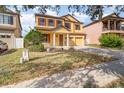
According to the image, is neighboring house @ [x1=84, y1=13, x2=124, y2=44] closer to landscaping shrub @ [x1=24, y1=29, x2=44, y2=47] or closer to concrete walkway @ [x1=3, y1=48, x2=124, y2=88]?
landscaping shrub @ [x1=24, y1=29, x2=44, y2=47]

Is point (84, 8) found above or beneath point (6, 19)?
beneath

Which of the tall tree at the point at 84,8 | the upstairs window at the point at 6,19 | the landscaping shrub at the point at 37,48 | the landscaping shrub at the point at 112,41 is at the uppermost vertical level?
the upstairs window at the point at 6,19

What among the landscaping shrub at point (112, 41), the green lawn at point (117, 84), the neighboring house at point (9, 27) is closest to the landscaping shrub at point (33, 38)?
the neighboring house at point (9, 27)

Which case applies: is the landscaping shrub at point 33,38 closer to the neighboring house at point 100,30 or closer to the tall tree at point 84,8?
the tall tree at point 84,8

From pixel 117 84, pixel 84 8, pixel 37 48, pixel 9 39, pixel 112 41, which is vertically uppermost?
pixel 84 8

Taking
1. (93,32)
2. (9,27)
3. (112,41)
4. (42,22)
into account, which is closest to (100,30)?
(93,32)

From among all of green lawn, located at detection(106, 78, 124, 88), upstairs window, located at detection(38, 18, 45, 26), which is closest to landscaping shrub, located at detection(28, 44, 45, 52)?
upstairs window, located at detection(38, 18, 45, 26)

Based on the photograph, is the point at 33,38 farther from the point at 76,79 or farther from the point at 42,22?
the point at 76,79

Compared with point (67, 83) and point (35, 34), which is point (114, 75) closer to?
point (67, 83)

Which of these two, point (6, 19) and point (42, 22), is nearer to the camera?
point (42, 22)

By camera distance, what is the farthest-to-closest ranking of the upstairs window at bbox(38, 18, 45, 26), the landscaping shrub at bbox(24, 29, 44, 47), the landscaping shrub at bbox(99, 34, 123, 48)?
the landscaping shrub at bbox(99, 34, 123, 48) → the upstairs window at bbox(38, 18, 45, 26) → the landscaping shrub at bbox(24, 29, 44, 47)

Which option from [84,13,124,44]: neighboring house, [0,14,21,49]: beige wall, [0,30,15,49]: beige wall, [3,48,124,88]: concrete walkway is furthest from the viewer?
[84,13,124,44]: neighboring house

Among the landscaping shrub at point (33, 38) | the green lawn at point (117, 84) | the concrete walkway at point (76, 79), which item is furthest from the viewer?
the landscaping shrub at point (33, 38)
